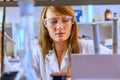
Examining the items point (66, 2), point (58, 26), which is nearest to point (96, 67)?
point (66, 2)

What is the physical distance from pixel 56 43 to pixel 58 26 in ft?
0.65

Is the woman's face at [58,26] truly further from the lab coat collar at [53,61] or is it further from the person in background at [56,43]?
the lab coat collar at [53,61]

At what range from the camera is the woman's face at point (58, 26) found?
4.27 ft

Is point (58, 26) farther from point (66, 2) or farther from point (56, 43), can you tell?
point (66, 2)

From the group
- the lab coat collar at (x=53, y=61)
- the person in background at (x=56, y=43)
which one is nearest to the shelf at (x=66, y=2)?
the person in background at (x=56, y=43)

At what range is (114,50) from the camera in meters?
0.85

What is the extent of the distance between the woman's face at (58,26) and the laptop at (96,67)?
622 mm

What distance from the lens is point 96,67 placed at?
0.68 m

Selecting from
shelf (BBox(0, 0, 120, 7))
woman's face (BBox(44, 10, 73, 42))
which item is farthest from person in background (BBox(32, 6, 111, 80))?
shelf (BBox(0, 0, 120, 7))

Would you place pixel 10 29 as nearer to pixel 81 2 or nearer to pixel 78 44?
pixel 78 44

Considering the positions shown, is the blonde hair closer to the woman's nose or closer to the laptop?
the woman's nose

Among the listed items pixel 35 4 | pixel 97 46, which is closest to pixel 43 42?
pixel 97 46

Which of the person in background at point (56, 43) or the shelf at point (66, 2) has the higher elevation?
Answer: the shelf at point (66, 2)

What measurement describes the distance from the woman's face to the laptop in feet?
2.04
